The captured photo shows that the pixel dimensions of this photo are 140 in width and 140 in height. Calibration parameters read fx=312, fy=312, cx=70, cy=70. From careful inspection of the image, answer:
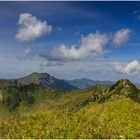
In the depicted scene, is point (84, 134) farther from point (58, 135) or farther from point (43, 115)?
point (43, 115)

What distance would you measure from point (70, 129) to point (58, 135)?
1732 mm

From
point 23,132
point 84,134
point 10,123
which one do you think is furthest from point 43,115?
point 84,134

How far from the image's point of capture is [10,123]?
26156 mm

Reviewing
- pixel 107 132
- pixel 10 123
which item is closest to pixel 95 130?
pixel 107 132

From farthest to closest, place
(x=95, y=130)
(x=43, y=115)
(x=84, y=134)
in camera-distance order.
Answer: (x=43, y=115), (x=95, y=130), (x=84, y=134)

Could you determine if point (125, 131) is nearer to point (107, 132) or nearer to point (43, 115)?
point (107, 132)

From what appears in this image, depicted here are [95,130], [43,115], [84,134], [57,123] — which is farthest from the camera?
[43,115]

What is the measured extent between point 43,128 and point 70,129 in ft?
7.13

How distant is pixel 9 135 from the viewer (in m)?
22.2

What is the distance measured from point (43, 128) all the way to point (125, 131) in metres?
7.27

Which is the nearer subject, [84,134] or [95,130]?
[84,134]

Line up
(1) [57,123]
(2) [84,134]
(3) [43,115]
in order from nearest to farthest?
1. (2) [84,134]
2. (1) [57,123]
3. (3) [43,115]

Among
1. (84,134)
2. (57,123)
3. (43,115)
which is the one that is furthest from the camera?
(43,115)

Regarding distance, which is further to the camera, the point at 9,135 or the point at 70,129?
the point at 70,129
